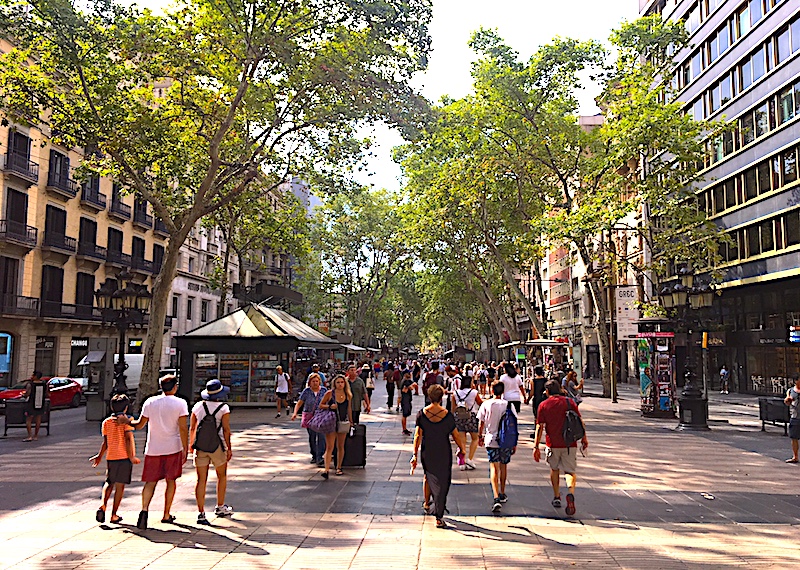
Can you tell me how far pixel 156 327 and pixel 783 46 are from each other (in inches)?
1046

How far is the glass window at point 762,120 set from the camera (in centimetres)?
2945

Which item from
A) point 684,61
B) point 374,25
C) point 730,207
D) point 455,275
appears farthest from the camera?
point 455,275

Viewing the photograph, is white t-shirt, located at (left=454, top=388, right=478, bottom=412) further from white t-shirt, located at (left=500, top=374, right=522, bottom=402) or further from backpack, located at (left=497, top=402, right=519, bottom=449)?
backpack, located at (left=497, top=402, right=519, bottom=449)

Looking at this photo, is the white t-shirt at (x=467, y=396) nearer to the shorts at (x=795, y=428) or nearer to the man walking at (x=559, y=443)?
the man walking at (x=559, y=443)

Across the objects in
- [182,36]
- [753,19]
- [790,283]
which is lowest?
[790,283]

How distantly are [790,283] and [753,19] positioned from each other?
39.1ft

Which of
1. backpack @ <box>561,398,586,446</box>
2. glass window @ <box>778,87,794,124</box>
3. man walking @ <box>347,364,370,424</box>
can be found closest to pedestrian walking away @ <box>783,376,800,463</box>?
backpack @ <box>561,398,586,446</box>

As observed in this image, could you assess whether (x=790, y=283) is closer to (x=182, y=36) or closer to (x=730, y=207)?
(x=730, y=207)

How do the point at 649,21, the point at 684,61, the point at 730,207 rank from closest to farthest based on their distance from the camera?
the point at 649,21 → the point at 730,207 → the point at 684,61

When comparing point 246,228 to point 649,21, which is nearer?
point 649,21

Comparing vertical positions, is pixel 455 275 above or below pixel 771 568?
above

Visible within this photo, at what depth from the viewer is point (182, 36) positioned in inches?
738

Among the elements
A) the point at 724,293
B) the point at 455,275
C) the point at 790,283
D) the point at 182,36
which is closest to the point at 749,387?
the point at 724,293

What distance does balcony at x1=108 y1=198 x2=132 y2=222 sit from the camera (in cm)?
3912
